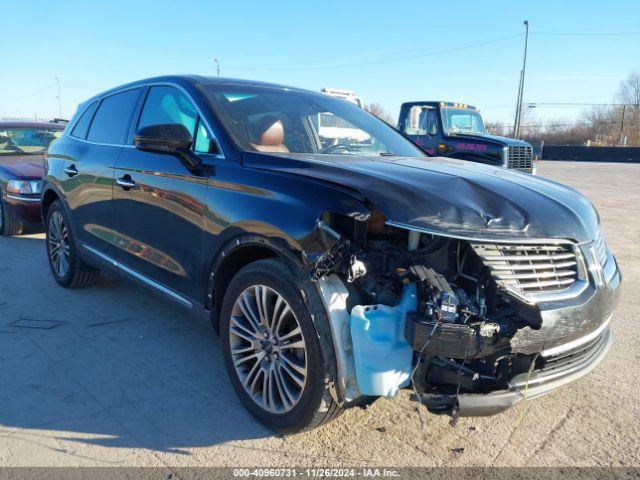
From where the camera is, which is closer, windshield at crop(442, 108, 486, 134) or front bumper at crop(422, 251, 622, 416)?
front bumper at crop(422, 251, 622, 416)

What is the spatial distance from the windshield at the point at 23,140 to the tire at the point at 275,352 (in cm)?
731

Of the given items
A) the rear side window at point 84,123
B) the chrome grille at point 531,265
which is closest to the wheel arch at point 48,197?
the rear side window at point 84,123

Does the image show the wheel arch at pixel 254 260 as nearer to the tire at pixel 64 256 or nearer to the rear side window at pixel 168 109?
the rear side window at pixel 168 109

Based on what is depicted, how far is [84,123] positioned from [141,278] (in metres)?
2.06

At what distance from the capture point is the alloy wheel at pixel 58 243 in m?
5.23

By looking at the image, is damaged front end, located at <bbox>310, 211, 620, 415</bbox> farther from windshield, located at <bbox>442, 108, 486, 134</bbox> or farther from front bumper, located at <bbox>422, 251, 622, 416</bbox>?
windshield, located at <bbox>442, 108, 486, 134</bbox>

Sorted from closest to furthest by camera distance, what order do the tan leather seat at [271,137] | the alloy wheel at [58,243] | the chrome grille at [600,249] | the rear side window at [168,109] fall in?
the chrome grille at [600,249], the tan leather seat at [271,137], the rear side window at [168,109], the alloy wheel at [58,243]

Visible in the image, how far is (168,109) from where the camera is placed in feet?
12.5

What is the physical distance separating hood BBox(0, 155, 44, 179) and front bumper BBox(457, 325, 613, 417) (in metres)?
7.21

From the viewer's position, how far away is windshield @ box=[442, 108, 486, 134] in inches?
470

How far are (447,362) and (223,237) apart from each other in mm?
1373

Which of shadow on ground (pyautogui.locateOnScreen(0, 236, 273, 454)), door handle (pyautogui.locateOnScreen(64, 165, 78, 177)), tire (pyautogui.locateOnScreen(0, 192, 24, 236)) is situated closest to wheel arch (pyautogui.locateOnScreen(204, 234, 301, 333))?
shadow on ground (pyautogui.locateOnScreen(0, 236, 273, 454))

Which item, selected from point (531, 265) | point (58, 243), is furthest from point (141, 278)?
point (531, 265)

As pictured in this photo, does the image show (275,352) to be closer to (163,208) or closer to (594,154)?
(163,208)
